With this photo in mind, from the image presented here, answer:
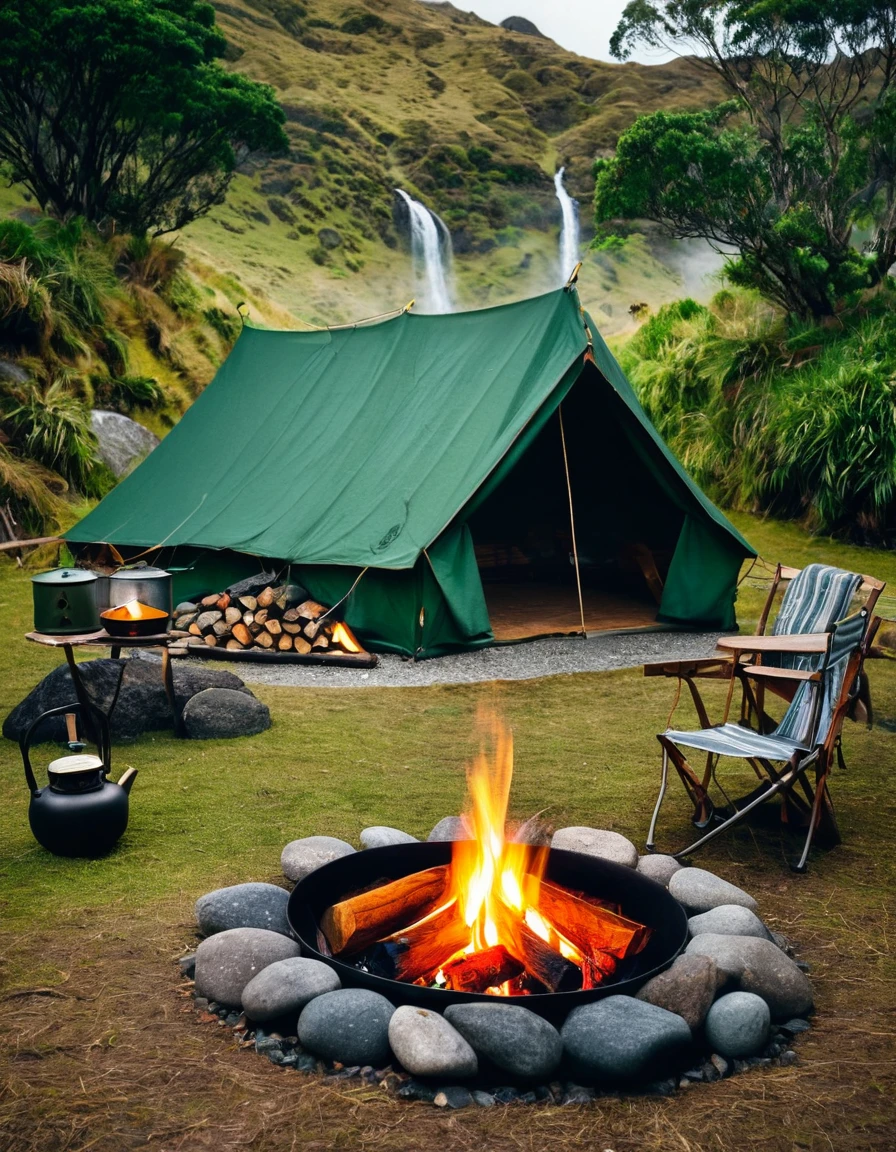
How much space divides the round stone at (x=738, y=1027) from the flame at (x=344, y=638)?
4.85 meters

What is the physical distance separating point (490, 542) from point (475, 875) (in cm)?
741

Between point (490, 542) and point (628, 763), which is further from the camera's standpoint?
point (490, 542)

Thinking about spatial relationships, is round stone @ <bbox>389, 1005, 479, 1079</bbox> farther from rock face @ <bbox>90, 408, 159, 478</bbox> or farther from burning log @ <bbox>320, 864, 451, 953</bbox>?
rock face @ <bbox>90, 408, 159, 478</bbox>

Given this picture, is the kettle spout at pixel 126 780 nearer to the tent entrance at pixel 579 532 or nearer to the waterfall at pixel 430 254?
the tent entrance at pixel 579 532

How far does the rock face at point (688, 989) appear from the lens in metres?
2.53

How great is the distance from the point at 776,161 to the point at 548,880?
48.2ft

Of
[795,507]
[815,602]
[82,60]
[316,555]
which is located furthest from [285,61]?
[815,602]

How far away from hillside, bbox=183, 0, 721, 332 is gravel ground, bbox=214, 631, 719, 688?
25.7 meters

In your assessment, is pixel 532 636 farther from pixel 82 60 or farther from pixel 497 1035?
pixel 82 60

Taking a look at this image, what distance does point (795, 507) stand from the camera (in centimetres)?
1175

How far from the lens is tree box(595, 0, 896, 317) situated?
14.1 m

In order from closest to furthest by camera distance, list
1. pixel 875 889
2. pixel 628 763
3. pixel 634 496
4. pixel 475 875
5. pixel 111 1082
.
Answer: pixel 111 1082, pixel 475 875, pixel 875 889, pixel 628 763, pixel 634 496

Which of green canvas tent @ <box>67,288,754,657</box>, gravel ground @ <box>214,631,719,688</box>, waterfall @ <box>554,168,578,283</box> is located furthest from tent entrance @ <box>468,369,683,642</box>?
waterfall @ <box>554,168,578,283</box>

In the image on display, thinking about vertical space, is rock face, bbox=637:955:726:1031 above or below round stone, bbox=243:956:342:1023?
below
